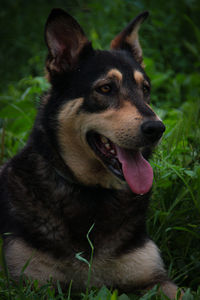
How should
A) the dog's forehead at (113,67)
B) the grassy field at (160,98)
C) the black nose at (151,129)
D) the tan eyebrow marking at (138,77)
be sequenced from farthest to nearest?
the grassy field at (160,98), the tan eyebrow marking at (138,77), the dog's forehead at (113,67), the black nose at (151,129)

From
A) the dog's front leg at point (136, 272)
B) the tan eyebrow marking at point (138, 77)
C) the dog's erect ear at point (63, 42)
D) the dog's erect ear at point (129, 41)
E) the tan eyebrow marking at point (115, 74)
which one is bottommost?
the dog's front leg at point (136, 272)

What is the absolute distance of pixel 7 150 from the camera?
4.66 m

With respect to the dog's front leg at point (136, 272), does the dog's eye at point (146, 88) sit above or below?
above

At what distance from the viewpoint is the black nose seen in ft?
9.09

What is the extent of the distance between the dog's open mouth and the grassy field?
471 millimetres

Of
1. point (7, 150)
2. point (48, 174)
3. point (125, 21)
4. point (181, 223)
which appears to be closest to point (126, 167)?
point (48, 174)

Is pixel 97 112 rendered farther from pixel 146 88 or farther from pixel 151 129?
pixel 146 88

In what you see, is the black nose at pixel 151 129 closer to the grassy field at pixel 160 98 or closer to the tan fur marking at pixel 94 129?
the tan fur marking at pixel 94 129

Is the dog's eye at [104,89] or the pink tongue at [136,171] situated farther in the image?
the dog's eye at [104,89]

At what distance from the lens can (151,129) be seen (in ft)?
9.11

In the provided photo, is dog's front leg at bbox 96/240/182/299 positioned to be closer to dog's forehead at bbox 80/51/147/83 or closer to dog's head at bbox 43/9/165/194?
dog's head at bbox 43/9/165/194

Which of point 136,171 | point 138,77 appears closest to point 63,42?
point 138,77

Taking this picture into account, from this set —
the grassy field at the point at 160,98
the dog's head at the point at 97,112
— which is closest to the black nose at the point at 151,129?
the dog's head at the point at 97,112

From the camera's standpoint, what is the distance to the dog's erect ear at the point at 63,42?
123 inches
